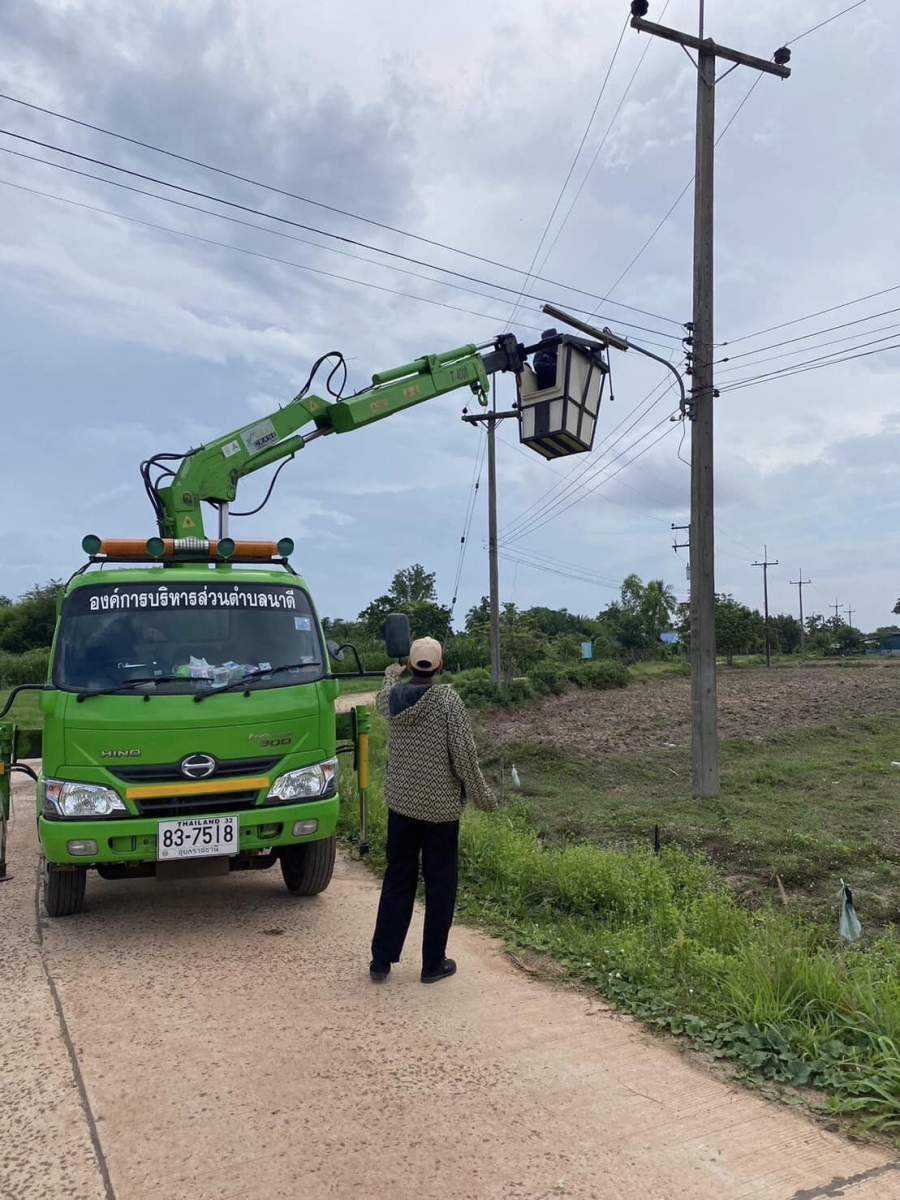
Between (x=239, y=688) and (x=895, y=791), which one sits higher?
(x=239, y=688)

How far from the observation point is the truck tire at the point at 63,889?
5531mm

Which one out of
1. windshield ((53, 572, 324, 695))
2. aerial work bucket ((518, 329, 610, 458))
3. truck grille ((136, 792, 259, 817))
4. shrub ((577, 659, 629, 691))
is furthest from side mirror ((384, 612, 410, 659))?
shrub ((577, 659, 629, 691))

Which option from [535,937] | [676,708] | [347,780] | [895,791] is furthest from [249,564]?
[676,708]

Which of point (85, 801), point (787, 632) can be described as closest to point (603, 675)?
point (85, 801)

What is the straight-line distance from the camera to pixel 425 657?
15.6ft

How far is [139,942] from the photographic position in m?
5.25

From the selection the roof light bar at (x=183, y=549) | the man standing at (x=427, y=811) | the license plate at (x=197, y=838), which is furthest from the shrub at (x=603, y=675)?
the man standing at (x=427, y=811)

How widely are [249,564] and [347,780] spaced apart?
13.7 feet

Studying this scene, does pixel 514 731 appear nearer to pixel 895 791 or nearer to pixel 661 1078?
pixel 895 791

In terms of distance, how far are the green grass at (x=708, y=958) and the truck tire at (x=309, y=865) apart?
38.3 inches

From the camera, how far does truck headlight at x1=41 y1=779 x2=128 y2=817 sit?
5059 mm

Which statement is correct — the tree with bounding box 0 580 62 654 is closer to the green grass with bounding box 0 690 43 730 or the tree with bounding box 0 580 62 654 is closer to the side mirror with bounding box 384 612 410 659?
the green grass with bounding box 0 690 43 730

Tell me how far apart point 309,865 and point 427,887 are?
5.39ft

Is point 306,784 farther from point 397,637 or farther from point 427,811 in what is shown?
point 427,811
